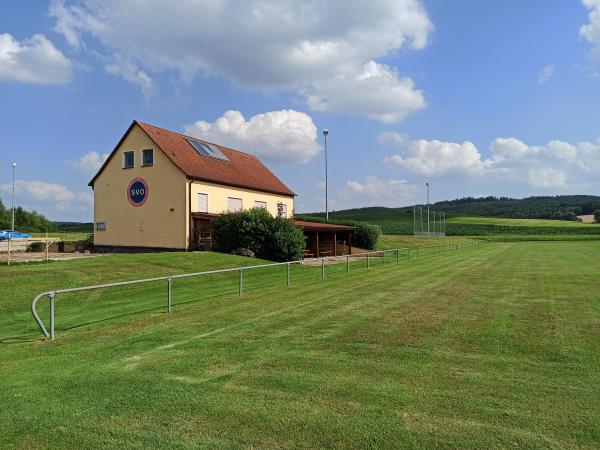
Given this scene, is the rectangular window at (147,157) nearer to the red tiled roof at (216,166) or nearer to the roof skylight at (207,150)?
the red tiled roof at (216,166)

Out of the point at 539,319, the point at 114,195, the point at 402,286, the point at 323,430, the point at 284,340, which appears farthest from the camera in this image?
the point at 114,195

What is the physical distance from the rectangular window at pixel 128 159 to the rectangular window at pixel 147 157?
957 millimetres

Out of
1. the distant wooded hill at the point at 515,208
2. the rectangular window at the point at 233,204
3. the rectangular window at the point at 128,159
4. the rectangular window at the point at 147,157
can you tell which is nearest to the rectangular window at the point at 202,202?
the rectangular window at the point at 233,204

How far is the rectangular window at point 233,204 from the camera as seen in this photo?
107ft

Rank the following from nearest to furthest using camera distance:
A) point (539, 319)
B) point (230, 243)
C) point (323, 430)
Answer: point (323, 430), point (539, 319), point (230, 243)

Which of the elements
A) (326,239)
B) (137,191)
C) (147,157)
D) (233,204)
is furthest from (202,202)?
(326,239)

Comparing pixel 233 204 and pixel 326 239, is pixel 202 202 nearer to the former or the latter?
pixel 233 204

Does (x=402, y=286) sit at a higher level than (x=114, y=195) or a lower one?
lower

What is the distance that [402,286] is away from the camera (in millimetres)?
14523

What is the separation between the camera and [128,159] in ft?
103

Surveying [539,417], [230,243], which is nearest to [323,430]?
[539,417]

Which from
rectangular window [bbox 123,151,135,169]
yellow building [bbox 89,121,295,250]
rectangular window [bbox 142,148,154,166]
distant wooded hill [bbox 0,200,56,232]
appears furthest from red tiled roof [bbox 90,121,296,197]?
distant wooded hill [bbox 0,200,56,232]

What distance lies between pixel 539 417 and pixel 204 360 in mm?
3948

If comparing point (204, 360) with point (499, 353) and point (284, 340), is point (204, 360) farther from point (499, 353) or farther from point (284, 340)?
point (499, 353)
